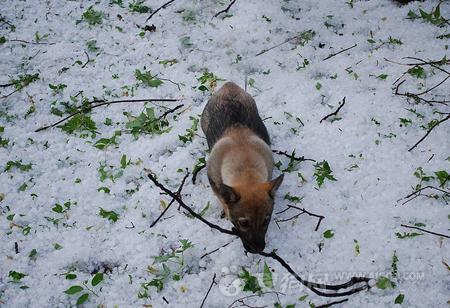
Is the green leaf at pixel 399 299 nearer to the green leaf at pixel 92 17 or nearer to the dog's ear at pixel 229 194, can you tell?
the dog's ear at pixel 229 194

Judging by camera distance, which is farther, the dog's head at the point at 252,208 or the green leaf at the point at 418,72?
the green leaf at the point at 418,72

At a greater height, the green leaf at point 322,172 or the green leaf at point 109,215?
the green leaf at point 322,172

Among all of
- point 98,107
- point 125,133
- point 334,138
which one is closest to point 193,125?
point 125,133

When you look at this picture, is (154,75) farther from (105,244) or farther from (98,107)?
(105,244)

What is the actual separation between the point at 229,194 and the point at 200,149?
159 centimetres

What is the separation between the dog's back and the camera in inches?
182

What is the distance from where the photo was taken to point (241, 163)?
400 cm

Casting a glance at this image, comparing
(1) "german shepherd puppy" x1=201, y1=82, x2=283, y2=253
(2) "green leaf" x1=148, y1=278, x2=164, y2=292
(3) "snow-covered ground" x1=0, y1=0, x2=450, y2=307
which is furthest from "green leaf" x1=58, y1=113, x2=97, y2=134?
(2) "green leaf" x1=148, y1=278, x2=164, y2=292

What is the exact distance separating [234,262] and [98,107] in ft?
9.79

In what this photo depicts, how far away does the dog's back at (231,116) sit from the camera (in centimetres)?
461

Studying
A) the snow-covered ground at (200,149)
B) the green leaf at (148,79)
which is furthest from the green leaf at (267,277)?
the green leaf at (148,79)

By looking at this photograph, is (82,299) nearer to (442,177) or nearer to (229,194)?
(229,194)

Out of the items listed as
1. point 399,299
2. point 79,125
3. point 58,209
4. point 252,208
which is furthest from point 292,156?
point 79,125

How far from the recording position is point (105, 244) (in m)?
3.98
